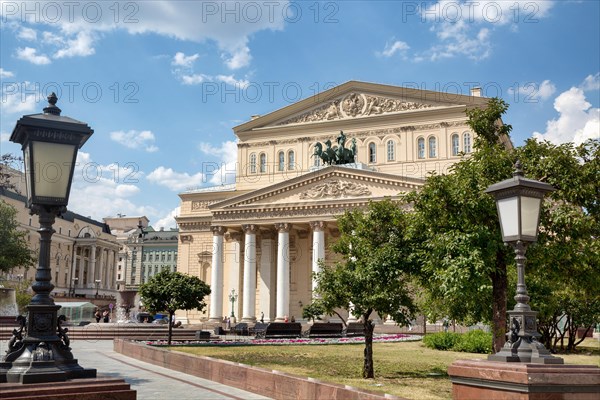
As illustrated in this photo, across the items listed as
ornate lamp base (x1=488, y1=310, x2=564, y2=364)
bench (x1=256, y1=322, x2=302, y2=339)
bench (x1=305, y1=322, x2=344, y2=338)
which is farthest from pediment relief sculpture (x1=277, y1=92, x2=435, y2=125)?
ornate lamp base (x1=488, y1=310, x2=564, y2=364)

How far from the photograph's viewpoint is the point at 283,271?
54.3m

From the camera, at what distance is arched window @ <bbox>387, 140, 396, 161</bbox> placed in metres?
59.3

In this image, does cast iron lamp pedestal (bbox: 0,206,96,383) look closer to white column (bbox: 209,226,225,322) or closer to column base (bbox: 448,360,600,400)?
column base (bbox: 448,360,600,400)

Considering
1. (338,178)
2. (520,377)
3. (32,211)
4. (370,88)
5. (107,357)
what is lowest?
(107,357)

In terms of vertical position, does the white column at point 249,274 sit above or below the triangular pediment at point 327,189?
below

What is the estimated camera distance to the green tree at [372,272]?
55.8 feet

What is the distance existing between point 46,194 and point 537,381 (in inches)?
241

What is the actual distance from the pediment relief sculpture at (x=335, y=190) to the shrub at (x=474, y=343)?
2260cm

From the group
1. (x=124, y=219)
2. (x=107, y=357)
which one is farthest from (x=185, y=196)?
(x=124, y=219)

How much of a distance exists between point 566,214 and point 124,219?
5316 inches

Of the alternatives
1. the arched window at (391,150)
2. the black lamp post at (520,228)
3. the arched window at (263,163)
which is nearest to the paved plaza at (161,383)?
the black lamp post at (520,228)

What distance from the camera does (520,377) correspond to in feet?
24.2

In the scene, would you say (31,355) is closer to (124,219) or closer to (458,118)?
(458,118)

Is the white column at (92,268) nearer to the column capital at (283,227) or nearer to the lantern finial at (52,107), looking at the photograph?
the column capital at (283,227)
